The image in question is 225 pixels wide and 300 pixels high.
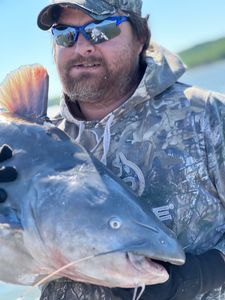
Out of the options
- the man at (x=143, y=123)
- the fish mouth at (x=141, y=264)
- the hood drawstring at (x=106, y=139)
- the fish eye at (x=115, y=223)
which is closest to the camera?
the fish mouth at (x=141, y=264)

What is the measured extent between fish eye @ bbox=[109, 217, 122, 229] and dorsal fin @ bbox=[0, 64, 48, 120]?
3.29ft

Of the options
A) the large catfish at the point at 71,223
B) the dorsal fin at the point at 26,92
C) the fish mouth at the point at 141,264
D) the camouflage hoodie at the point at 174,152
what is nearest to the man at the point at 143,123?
the camouflage hoodie at the point at 174,152

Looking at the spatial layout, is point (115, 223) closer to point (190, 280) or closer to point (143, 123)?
point (190, 280)

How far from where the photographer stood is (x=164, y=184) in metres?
3.40

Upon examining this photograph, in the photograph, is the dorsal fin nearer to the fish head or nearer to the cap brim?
the cap brim

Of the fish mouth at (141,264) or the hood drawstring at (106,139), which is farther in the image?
the hood drawstring at (106,139)

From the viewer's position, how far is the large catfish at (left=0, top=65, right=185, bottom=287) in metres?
2.63

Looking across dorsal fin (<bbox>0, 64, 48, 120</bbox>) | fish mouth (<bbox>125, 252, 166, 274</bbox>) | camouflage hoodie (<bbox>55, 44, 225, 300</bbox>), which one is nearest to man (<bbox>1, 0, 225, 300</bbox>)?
camouflage hoodie (<bbox>55, 44, 225, 300</bbox>)

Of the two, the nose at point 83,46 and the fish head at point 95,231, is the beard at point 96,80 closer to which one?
the nose at point 83,46

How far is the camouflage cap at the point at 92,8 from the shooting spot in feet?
11.6

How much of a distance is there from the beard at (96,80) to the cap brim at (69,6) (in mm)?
251

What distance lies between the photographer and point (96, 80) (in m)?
3.58

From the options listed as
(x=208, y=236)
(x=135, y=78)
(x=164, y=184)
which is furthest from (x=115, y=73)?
(x=208, y=236)

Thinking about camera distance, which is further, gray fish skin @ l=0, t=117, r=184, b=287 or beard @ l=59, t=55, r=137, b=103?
beard @ l=59, t=55, r=137, b=103
